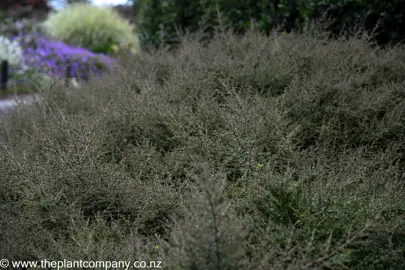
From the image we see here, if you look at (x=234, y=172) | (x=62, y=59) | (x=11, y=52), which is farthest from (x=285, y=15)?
(x=11, y=52)

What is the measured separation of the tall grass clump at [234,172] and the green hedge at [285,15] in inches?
31.4

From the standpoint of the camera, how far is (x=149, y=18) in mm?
6312

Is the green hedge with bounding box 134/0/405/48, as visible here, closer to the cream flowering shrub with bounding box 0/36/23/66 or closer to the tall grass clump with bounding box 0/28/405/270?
the tall grass clump with bounding box 0/28/405/270

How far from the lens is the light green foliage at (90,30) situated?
10.6 metres

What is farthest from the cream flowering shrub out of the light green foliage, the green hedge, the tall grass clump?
the tall grass clump

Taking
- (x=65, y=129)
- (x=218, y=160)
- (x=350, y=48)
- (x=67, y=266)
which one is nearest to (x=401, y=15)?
(x=350, y=48)

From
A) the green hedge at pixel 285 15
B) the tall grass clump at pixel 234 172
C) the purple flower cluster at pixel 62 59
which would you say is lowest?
the purple flower cluster at pixel 62 59

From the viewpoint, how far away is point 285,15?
15.8ft

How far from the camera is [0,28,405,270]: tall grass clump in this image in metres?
1.93

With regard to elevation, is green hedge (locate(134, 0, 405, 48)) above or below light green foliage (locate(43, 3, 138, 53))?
above

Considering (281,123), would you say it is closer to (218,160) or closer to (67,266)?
(218,160)

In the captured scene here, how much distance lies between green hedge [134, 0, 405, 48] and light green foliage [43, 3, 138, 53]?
463 cm

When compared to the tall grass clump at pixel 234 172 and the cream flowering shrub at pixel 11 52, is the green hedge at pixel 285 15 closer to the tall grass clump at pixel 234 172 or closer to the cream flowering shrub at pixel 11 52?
the tall grass clump at pixel 234 172

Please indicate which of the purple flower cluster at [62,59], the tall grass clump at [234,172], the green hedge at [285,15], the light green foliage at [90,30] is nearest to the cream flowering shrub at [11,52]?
the purple flower cluster at [62,59]
